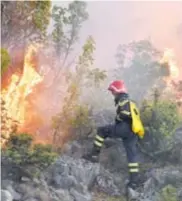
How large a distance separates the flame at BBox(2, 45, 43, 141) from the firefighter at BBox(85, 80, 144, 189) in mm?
1747

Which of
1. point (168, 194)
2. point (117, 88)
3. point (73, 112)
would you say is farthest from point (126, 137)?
point (168, 194)

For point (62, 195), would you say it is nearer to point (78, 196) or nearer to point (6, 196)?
point (78, 196)

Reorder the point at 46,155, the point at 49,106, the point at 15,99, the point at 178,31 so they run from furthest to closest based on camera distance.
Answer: the point at 178,31 → the point at 49,106 → the point at 15,99 → the point at 46,155

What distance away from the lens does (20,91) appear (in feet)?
34.3

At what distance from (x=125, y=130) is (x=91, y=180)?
1260mm

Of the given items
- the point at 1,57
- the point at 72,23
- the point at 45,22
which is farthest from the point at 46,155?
the point at 72,23

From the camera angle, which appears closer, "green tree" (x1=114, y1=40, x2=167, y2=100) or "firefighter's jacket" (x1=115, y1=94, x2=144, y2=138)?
"firefighter's jacket" (x1=115, y1=94, x2=144, y2=138)

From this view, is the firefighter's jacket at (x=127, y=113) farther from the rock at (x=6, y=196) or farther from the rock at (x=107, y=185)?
the rock at (x=6, y=196)

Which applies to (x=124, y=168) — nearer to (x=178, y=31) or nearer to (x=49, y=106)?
(x=49, y=106)

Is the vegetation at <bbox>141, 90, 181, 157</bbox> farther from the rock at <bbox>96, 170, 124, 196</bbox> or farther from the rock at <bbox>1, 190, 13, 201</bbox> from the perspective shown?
the rock at <bbox>1, 190, 13, 201</bbox>

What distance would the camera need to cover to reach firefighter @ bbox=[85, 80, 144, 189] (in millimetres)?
9633

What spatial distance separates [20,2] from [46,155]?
151 inches

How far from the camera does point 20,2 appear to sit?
412 inches

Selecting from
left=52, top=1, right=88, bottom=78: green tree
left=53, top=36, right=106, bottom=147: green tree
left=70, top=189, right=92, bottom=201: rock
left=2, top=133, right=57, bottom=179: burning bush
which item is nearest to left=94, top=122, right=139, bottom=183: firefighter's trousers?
left=53, top=36, right=106, bottom=147: green tree
